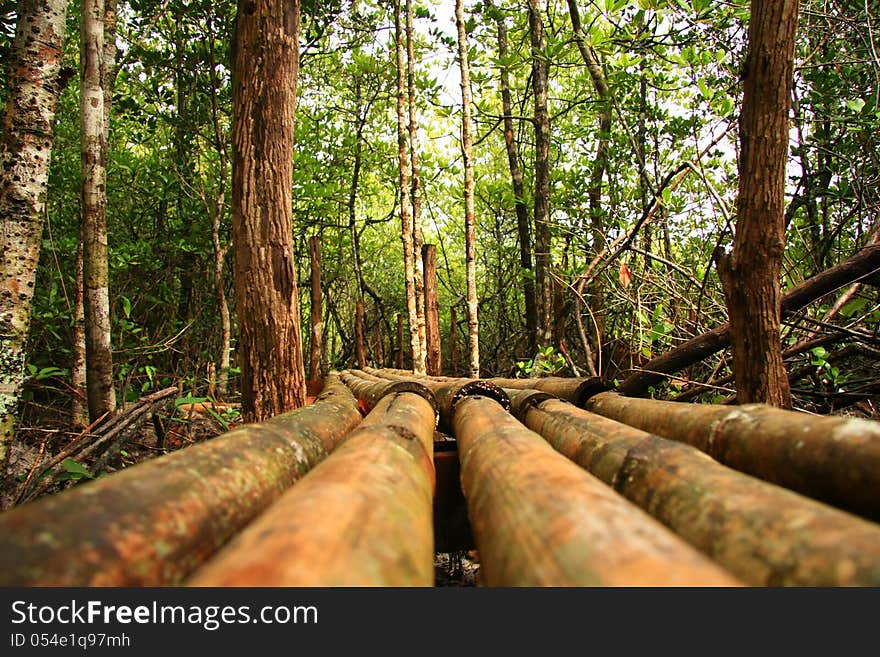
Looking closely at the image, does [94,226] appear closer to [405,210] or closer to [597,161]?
[405,210]

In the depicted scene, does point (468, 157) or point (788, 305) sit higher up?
point (468, 157)

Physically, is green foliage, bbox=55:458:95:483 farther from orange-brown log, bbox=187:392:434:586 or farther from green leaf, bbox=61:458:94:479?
orange-brown log, bbox=187:392:434:586

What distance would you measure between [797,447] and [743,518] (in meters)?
0.51

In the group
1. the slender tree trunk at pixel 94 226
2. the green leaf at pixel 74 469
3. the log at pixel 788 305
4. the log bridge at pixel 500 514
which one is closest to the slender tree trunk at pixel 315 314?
the slender tree trunk at pixel 94 226

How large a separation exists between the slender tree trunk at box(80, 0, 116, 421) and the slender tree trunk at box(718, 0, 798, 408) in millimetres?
4689

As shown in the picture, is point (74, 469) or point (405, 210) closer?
point (74, 469)

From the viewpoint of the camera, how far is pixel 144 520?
0.92m

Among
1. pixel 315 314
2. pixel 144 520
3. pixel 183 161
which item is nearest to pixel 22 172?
pixel 144 520

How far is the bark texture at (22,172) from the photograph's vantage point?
2664mm

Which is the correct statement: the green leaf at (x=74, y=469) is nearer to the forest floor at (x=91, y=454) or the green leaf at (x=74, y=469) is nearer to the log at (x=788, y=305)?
the forest floor at (x=91, y=454)

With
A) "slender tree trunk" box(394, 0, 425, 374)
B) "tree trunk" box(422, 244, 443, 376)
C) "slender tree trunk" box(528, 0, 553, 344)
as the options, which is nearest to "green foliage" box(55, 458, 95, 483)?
"slender tree trunk" box(394, 0, 425, 374)

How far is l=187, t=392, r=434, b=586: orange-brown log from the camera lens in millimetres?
761
